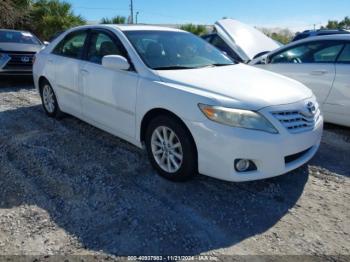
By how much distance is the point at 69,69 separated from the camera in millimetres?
4992

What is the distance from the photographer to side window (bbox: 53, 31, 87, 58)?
16.2 ft

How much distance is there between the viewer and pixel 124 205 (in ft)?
10.7

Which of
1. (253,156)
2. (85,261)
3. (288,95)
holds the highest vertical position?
(288,95)

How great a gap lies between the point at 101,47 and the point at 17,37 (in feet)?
19.9

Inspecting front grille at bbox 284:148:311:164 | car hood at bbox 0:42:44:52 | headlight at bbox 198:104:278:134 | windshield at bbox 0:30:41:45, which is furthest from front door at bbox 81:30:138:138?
windshield at bbox 0:30:41:45

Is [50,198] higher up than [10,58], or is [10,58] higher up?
[10,58]

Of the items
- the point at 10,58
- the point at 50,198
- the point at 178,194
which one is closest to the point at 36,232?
the point at 50,198

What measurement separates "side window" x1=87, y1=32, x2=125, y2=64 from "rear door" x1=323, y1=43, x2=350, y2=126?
3.05 meters

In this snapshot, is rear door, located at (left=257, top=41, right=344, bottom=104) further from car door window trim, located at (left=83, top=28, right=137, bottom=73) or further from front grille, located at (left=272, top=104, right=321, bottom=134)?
car door window trim, located at (left=83, top=28, right=137, bottom=73)

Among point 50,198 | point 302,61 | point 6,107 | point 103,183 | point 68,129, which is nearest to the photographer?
point 50,198

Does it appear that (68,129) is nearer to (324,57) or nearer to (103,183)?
(103,183)

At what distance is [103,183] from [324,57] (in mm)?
3785

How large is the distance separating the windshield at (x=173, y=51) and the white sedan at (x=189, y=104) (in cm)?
1

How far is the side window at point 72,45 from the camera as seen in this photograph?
4934 mm
